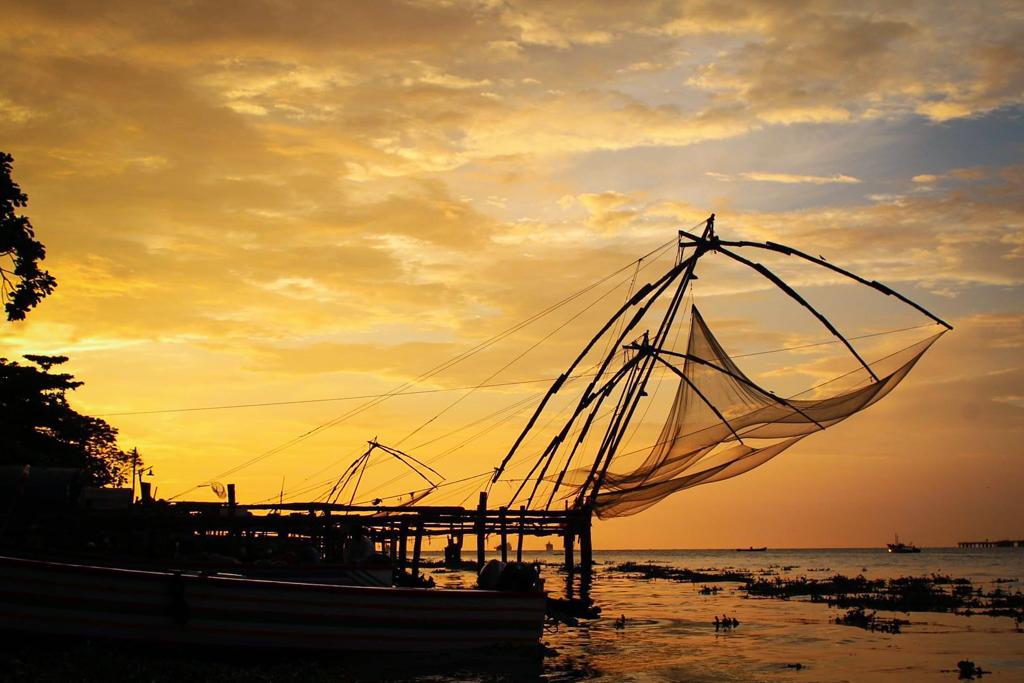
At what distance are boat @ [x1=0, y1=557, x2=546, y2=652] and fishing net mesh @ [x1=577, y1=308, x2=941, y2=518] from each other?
5554mm

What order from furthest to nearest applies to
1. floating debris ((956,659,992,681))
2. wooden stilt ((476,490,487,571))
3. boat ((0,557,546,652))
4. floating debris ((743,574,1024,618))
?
floating debris ((743,574,1024,618))
wooden stilt ((476,490,487,571))
floating debris ((956,659,992,681))
boat ((0,557,546,652))

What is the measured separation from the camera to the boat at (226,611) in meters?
12.1

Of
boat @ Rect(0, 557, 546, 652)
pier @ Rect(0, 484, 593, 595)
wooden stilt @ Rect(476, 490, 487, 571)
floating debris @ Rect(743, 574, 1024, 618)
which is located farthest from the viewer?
floating debris @ Rect(743, 574, 1024, 618)

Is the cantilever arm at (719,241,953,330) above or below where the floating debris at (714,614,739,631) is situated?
above

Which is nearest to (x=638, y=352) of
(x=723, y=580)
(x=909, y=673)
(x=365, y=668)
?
(x=909, y=673)

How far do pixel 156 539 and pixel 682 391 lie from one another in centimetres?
1245

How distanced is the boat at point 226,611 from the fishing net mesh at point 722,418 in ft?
18.2

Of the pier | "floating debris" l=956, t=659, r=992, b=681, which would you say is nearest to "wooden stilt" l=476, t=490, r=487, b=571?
the pier

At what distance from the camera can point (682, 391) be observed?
18625mm

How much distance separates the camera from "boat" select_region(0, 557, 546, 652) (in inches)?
478

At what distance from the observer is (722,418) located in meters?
17.6

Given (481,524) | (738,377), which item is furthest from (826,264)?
(481,524)

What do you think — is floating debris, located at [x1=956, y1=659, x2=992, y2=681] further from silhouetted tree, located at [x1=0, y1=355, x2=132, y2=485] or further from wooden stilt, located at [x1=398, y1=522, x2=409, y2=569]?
silhouetted tree, located at [x1=0, y1=355, x2=132, y2=485]

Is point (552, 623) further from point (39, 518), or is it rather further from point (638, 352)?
point (39, 518)
